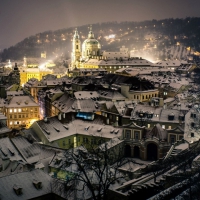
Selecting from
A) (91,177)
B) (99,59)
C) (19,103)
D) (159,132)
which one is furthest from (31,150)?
(99,59)

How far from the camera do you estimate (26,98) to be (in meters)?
67.1

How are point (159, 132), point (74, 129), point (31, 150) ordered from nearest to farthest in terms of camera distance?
point (31, 150), point (159, 132), point (74, 129)

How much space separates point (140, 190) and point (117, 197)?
2062mm

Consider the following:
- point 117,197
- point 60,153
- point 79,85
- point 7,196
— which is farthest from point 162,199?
point 79,85

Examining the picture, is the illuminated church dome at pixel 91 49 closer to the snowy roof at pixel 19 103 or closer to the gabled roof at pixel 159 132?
the snowy roof at pixel 19 103

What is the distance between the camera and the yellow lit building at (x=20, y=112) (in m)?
65.2

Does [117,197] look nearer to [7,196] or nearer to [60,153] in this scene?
[7,196]

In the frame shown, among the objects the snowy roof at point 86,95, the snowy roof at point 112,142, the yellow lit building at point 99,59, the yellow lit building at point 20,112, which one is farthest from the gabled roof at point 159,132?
the yellow lit building at point 99,59

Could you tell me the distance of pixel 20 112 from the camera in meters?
65.6

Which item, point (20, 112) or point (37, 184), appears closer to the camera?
point (37, 184)

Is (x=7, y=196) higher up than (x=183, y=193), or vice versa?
→ (x=183, y=193)

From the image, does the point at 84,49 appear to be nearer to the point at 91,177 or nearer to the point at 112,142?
the point at 112,142

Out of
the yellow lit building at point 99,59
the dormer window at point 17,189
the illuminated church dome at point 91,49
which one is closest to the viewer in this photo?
the dormer window at point 17,189

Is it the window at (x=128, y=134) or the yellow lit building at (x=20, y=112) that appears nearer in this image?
the window at (x=128, y=134)
